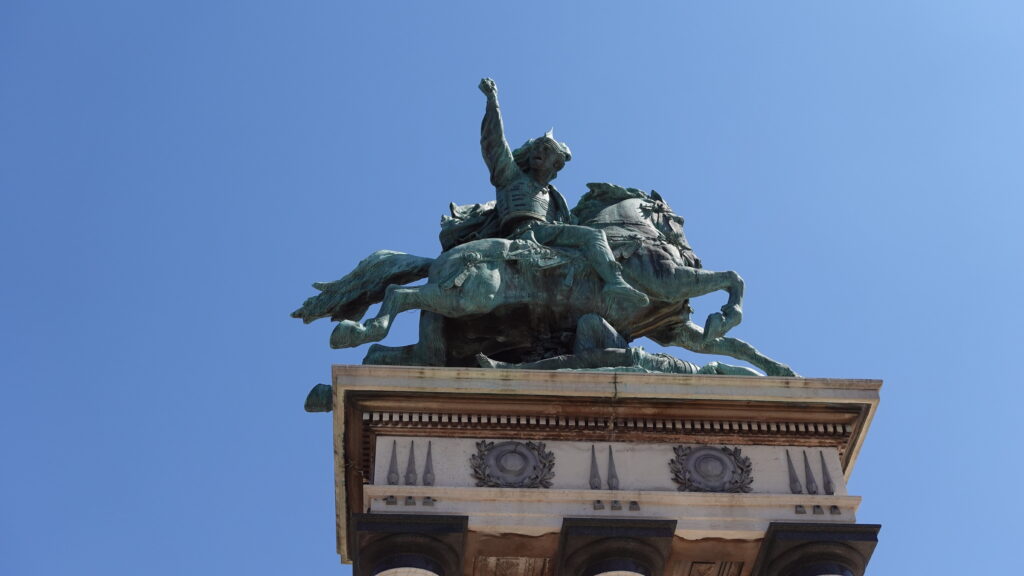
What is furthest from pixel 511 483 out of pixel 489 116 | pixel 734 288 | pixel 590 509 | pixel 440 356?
pixel 489 116

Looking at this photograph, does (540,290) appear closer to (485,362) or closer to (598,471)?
(485,362)

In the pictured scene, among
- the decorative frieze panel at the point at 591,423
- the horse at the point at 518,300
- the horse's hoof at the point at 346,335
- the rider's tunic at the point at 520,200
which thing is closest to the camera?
the decorative frieze panel at the point at 591,423

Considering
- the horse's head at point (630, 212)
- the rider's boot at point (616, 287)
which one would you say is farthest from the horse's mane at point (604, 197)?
the rider's boot at point (616, 287)

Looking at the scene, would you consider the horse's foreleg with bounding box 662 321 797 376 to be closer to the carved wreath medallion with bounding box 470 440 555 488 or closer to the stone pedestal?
the stone pedestal

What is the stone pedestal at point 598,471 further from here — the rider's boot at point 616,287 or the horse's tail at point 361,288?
the horse's tail at point 361,288

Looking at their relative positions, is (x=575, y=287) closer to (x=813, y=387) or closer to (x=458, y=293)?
(x=458, y=293)

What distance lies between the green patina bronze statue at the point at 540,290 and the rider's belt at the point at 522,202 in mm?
22

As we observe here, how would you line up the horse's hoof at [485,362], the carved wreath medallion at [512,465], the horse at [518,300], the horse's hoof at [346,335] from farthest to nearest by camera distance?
the horse at [518,300], the horse's hoof at [346,335], the horse's hoof at [485,362], the carved wreath medallion at [512,465]

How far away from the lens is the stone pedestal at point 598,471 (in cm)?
2147

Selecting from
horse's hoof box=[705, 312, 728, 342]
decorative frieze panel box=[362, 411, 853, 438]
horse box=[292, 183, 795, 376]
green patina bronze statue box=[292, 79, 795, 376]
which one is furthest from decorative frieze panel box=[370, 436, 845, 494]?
horse's hoof box=[705, 312, 728, 342]

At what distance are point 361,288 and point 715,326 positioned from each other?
17.2 ft

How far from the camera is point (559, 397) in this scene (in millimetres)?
22844

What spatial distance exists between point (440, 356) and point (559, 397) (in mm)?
2582

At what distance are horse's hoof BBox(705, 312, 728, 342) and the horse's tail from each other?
417cm
